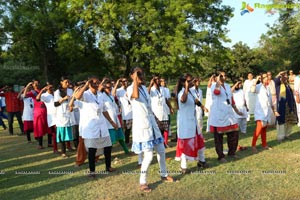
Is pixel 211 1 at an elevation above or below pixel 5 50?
above

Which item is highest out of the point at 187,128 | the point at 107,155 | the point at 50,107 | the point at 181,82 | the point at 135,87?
the point at 181,82

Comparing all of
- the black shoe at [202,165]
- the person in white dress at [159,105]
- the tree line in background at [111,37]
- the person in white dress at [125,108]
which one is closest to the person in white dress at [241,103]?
the person in white dress at [159,105]

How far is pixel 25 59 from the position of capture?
33.4 m

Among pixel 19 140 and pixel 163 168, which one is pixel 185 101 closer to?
pixel 163 168

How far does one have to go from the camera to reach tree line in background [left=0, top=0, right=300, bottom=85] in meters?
25.3

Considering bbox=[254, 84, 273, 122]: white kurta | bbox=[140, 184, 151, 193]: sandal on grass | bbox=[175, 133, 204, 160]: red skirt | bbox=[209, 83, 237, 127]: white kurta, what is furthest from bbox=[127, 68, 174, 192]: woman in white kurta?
bbox=[254, 84, 273, 122]: white kurta

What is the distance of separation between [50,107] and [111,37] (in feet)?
59.1

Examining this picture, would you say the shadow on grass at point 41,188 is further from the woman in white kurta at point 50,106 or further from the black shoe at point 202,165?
the woman in white kurta at point 50,106

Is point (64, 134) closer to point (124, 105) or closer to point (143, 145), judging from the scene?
point (124, 105)

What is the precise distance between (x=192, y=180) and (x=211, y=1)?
23635 mm

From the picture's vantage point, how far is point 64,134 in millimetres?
8375

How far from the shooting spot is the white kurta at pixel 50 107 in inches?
345

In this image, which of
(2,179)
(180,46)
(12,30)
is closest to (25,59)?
(12,30)

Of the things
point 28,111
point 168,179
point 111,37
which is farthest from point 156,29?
point 168,179
